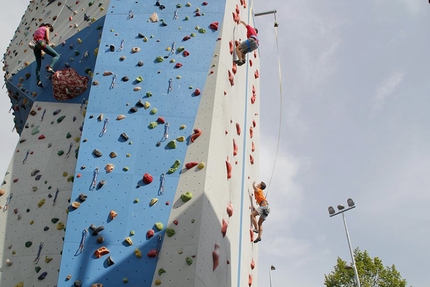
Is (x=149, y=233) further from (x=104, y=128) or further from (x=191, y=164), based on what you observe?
(x=104, y=128)

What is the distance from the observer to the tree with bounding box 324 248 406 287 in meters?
17.6

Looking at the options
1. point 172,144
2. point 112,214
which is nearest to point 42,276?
point 112,214

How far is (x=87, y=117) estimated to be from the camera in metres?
5.50

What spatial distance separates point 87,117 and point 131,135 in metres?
0.66

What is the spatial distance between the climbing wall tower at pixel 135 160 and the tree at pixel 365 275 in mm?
12325

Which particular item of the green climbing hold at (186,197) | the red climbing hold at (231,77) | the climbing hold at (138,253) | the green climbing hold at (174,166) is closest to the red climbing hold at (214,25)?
the red climbing hold at (231,77)

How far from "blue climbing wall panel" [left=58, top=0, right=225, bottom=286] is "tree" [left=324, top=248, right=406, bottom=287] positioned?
15.0 metres

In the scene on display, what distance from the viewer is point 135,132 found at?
5410 millimetres

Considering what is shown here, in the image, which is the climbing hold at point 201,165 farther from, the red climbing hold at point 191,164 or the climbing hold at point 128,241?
the climbing hold at point 128,241

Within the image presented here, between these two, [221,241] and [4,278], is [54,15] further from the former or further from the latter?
[221,241]

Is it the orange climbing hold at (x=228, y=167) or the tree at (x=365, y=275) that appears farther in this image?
the tree at (x=365, y=275)

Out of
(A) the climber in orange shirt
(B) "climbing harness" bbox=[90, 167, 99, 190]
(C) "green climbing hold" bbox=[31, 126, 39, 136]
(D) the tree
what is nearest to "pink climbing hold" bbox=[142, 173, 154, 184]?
(B) "climbing harness" bbox=[90, 167, 99, 190]

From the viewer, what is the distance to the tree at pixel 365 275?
57.6 feet

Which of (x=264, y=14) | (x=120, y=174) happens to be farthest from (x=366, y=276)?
(x=120, y=174)
